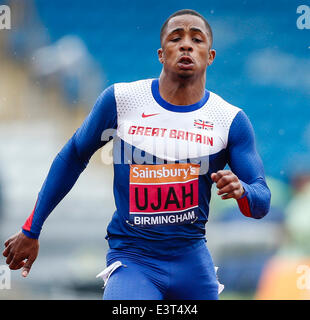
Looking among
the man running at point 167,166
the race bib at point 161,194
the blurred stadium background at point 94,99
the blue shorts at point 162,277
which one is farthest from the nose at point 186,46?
the blurred stadium background at point 94,99

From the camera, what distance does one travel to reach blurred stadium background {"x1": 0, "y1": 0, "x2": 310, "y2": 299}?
242 inches

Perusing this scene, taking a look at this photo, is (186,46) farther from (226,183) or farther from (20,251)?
(20,251)

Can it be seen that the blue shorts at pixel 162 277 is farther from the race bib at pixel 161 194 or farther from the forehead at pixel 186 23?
the forehead at pixel 186 23

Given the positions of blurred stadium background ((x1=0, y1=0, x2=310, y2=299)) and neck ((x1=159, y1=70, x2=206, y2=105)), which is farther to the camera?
blurred stadium background ((x1=0, y1=0, x2=310, y2=299))

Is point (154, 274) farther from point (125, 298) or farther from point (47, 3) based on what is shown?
point (47, 3)

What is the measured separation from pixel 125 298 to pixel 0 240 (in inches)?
148

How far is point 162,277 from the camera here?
9.39ft

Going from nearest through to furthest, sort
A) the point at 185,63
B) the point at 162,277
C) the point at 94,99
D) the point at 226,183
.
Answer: the point at 226,183 < the point at 162,277 < the point at 185,63 < the point at 94,99

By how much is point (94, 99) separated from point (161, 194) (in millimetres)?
3820

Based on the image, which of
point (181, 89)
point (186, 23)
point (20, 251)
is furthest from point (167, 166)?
point (20, 251)

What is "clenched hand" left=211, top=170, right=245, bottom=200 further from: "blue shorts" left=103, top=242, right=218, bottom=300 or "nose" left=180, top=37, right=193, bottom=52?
"nose" left=180, top=37, right=193, bottom=52

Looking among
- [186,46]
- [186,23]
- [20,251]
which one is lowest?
[20,251]

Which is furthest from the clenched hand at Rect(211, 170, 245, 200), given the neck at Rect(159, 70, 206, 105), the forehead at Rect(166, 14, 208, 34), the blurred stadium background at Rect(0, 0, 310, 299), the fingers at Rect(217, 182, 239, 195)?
the blurred stadium background at Rect(0, 0, 310, 299)

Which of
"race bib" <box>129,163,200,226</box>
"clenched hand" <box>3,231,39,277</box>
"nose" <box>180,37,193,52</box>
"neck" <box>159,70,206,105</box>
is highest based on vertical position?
"nose" <box>180,37,193,52</box>
